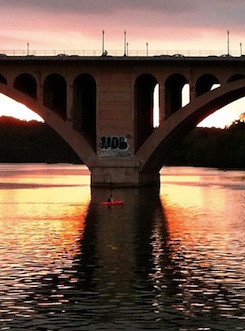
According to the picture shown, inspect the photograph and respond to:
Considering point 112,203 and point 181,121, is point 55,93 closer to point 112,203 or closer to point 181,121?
point 181,121

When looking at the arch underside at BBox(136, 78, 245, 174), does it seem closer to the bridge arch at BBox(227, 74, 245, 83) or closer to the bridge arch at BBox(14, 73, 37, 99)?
the bridge arch at BBox(227, 74, 245, 83)

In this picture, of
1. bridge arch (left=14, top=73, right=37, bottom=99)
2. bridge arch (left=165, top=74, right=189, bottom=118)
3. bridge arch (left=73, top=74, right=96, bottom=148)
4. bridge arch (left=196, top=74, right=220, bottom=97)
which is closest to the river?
bridge arch (left=196, top=74, right=220, bottom=97)

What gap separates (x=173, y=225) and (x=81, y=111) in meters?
44.4

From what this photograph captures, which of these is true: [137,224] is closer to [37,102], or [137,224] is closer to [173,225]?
[173,225]

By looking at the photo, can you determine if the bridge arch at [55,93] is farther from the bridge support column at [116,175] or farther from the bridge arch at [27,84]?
the bridge support column at [116,175]

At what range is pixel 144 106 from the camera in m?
102

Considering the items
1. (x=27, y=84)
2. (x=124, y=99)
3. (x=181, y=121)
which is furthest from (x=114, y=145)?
(x=27, y=84)

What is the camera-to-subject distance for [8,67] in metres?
100

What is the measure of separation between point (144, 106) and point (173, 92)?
365 cm

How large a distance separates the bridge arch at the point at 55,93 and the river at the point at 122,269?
31359mm

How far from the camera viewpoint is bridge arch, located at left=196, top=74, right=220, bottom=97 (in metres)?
96.8

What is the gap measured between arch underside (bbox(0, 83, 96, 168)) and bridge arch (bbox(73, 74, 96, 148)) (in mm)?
1231

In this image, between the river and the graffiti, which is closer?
Result: the river

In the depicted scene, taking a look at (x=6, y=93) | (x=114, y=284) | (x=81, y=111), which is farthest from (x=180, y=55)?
(x=114, y=284)
